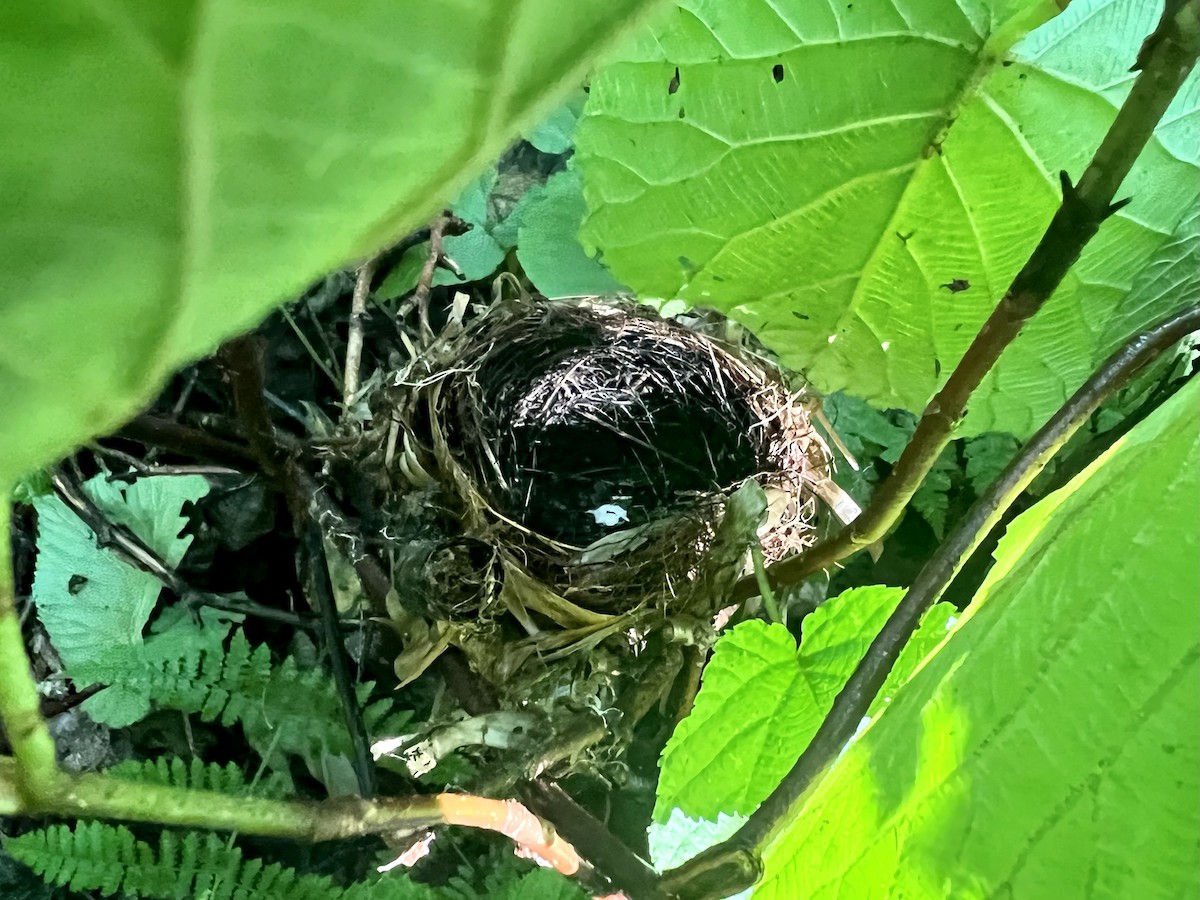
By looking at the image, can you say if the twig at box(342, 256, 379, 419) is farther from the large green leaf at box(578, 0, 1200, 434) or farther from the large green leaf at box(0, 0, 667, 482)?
the large green leaf at box(0, 0, 667, 482)

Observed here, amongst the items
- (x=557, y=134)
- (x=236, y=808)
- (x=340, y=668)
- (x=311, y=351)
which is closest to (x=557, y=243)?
(x=557, y=134)

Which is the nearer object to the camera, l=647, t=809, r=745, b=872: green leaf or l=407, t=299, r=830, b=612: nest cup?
l=647, t=809, r=745, b=872: green leaf

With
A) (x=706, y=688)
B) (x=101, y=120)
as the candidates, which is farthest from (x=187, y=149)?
(x=706, y=688)

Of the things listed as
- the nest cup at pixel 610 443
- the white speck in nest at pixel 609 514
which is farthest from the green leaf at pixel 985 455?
the white speck in nest at pixel 609 514

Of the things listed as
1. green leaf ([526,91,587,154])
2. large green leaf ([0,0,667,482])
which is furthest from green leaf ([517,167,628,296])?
large green leaf ([0,0,667,482])

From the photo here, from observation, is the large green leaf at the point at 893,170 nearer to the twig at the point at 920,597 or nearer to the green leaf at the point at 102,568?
the twig at the point at 920,597
